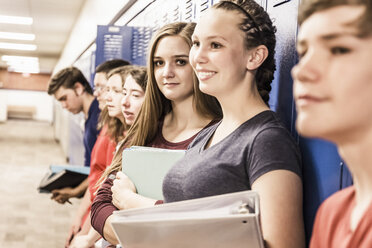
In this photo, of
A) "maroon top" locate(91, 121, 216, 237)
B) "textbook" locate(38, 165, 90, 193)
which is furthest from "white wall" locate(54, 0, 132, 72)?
"maroon top" locate(91, 121, 216, 237)

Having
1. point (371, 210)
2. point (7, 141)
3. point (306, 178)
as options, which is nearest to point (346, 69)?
point (371, 210)

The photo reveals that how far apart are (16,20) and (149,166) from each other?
8.54 m

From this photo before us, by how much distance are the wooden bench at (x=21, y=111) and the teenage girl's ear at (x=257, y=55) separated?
22.3 meters

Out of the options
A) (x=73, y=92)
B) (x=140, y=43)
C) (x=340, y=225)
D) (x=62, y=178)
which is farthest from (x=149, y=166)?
(x=73, y=92)

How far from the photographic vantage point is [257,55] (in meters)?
1.21

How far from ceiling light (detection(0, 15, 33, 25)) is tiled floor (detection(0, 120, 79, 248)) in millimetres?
2614

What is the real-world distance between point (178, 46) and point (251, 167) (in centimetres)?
67

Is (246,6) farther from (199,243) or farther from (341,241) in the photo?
(341,241)

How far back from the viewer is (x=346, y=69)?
59 cm

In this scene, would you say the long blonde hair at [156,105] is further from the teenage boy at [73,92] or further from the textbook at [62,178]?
the teenage boy at [73,92]

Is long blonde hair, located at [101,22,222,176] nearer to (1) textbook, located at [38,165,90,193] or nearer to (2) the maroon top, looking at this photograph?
(2) the maroon top

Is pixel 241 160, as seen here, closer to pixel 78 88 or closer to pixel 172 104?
pixel 172 104

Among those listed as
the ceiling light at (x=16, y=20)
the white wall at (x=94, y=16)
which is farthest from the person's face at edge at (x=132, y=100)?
the ceiling light at (x=16, y=20)

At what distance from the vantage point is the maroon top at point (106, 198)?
1.50 meters
